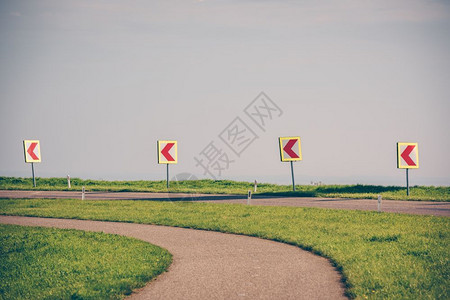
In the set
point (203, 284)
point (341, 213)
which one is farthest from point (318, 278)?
point (341, 213)

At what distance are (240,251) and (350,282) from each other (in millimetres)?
3770

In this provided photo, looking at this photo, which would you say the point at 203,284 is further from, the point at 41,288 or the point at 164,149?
the point at 164,149

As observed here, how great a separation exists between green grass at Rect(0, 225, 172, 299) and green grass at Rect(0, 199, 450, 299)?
384 centimetres

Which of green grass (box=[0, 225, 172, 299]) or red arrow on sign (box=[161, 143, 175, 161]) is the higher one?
red arrow on sign (box=[161, 143, 175, 161])

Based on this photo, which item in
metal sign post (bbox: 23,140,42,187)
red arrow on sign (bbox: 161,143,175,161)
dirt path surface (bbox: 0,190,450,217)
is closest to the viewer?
dirt path surface (bbox: 0,190,450,217)

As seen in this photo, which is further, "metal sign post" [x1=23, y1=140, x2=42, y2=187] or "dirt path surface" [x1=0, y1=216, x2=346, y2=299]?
"metal sign post" [x1=23, y1=140, x2=42, y2=187]

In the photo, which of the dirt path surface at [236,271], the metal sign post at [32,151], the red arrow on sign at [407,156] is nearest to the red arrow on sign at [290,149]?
the red arrow on sign at [407,156]

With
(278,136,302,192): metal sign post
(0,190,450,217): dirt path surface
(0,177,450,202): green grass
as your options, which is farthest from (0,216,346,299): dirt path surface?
(278,136,302,192): metal sign post

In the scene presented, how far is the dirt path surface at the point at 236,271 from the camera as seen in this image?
8.45 meters

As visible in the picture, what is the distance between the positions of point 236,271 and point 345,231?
19.1 ft

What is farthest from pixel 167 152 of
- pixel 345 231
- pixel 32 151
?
pixel 345 231

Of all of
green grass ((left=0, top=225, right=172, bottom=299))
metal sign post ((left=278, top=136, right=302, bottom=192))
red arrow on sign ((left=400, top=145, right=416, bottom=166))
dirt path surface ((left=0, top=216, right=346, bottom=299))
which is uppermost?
metal sign post ((left=278, top=136, right=302, bottom=192))

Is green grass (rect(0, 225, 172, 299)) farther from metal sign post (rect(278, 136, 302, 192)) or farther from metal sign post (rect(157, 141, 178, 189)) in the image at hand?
metal sign post (rect(157, 141, 178, 189))

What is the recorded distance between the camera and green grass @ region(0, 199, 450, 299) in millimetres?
9102
